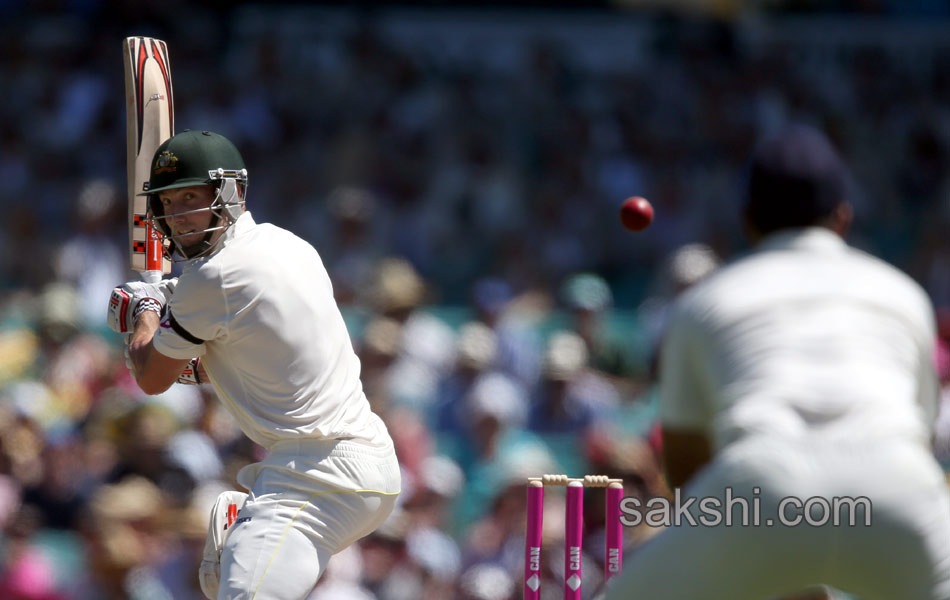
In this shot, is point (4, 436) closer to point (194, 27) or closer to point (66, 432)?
point (66, 432)

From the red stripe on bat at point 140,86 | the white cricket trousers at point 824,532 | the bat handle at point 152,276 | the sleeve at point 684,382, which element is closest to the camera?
the white cricket trousers at point 824,532

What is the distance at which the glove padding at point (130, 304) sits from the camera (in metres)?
4.37

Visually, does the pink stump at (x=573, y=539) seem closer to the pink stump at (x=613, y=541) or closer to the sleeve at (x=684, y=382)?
the pink stump at (x=613, y=541)

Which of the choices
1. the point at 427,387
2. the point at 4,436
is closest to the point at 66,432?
the point at 4,436

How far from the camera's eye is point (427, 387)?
830 centimetres

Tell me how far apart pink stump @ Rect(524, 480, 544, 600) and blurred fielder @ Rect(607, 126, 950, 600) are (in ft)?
4.45

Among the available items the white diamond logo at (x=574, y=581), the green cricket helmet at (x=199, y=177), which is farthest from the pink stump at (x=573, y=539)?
the green cricket helmet at (x=199, y=177)

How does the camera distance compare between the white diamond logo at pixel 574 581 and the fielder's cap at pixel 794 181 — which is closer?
the fielder's cap at pixel 794 181

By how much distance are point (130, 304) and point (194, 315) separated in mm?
483

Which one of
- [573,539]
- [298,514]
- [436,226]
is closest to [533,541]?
[573,539]

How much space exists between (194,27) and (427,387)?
5.73 metres

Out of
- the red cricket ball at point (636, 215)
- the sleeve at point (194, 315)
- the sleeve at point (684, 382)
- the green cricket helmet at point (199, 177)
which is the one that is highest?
the red cricket ball at point (636, 215)

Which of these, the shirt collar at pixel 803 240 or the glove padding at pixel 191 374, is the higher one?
the shirt collar at pixel 803 240

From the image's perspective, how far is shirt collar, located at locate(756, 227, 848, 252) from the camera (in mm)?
3035
